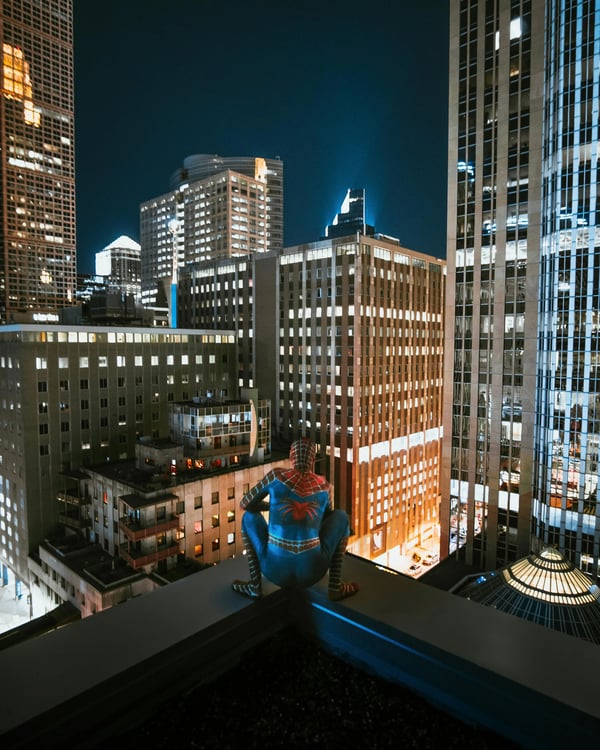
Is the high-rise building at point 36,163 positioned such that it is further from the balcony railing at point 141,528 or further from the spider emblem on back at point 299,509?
the spider emblem on back at point 299,509

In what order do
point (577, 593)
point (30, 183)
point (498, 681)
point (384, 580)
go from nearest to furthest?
1. point (498, 681)
2. point (384, 580)
3. point (577, 593)
4. point (30, 183)

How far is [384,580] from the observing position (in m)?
7.83

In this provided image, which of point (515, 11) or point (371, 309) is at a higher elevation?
point (515, 11)

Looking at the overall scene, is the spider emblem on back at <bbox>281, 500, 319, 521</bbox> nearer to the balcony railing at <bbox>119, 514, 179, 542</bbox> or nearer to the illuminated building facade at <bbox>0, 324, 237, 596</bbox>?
the balcony railing at <bbox>119, 514, 179, 542</bbox>

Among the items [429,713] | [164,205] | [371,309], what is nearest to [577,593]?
[429,713]

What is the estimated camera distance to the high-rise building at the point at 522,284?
44.4 m

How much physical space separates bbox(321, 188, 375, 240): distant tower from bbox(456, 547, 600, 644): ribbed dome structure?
529ft

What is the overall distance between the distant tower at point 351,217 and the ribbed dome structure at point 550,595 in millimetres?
161138

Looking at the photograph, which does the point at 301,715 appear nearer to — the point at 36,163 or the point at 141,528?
the point at 141,528

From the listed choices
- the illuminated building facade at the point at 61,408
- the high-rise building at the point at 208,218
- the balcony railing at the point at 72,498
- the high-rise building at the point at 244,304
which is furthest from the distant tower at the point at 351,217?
the balcony railing at the point at 72,498

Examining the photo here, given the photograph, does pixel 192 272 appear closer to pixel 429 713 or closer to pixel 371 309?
pixel 371 309

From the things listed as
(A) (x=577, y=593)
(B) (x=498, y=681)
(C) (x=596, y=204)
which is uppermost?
(C) (x=596, y=204)

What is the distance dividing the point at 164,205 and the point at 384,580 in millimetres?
185139

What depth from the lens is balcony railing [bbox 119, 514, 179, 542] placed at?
45.8m
